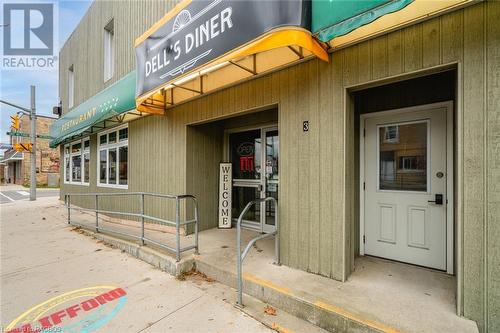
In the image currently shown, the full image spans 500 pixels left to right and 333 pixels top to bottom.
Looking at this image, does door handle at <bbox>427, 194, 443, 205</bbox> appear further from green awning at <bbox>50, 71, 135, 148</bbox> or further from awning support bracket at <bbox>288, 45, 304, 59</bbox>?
green awning at <bbox>50, 71, 135, 148</bbox>

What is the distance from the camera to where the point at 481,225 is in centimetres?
216

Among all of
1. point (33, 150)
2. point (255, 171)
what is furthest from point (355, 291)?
point (33, 150)

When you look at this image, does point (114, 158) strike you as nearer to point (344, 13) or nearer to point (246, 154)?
point (246, 154)

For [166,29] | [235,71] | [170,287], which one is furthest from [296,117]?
[170,287]

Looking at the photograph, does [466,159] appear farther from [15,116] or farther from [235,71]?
[15,116]

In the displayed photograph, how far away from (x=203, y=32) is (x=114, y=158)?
5.88 metres

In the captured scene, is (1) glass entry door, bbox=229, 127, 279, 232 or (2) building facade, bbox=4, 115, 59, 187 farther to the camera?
(2) building facade, bbox=4, 115, 59, 187

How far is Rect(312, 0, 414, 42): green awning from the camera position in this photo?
2031mm

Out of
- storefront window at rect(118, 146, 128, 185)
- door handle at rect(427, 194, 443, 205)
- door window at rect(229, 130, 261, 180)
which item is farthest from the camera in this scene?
storefront window at rect(118, 146, 128, 185)

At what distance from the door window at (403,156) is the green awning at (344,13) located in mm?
1950

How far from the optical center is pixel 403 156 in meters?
3.55

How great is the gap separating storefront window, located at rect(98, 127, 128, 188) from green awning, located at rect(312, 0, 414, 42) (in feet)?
20.8

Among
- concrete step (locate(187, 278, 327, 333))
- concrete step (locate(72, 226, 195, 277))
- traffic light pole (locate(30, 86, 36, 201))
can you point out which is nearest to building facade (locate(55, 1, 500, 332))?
concrete step (locate(187, 278, 327, 333))
